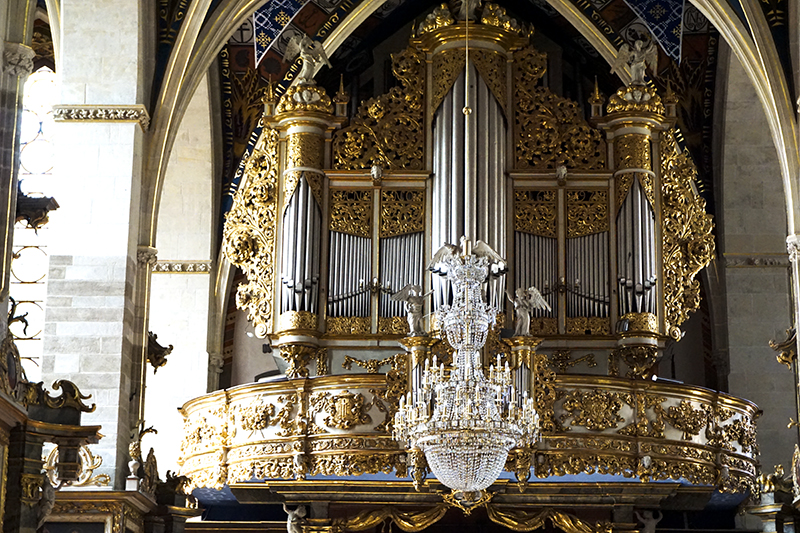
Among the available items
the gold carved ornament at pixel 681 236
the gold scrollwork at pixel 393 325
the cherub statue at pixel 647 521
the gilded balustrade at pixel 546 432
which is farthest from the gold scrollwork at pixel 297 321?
the cherub statue at pixel 647 521

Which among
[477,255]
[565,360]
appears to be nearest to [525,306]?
[477,255]

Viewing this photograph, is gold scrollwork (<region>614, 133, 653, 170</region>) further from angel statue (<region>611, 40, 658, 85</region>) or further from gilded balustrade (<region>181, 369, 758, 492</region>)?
gilded balustrade (<region>181, 369, 758, 492</region>)

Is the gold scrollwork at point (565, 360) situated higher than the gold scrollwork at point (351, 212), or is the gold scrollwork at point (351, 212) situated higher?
the gold scrollwork at point (351, 212)

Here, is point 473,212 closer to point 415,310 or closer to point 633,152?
point 415,310

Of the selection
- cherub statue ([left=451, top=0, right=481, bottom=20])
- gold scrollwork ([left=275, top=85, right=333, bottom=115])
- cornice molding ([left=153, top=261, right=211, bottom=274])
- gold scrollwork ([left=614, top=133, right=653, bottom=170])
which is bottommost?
cornice molding ([left=153, top=261, right=211, bottom=274])

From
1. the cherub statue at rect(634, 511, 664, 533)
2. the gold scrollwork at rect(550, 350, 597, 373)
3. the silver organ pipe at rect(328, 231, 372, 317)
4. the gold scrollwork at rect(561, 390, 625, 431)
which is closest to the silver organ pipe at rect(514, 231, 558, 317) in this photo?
the gold scrollwork at rect(550, 350, 597, 373)

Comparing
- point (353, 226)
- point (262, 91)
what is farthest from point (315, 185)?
point (262, 91)

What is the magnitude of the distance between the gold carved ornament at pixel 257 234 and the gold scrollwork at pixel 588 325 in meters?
3.81

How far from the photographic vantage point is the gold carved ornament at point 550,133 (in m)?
19.6

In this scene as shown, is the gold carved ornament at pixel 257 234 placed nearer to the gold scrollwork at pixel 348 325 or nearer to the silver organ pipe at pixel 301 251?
the silver organ pipe at pixel 301 251

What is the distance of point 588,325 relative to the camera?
18.7m

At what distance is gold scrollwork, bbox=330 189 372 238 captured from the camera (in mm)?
19297

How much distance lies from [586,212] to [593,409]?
10.1 feet

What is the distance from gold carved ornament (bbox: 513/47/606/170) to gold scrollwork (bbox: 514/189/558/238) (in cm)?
38
